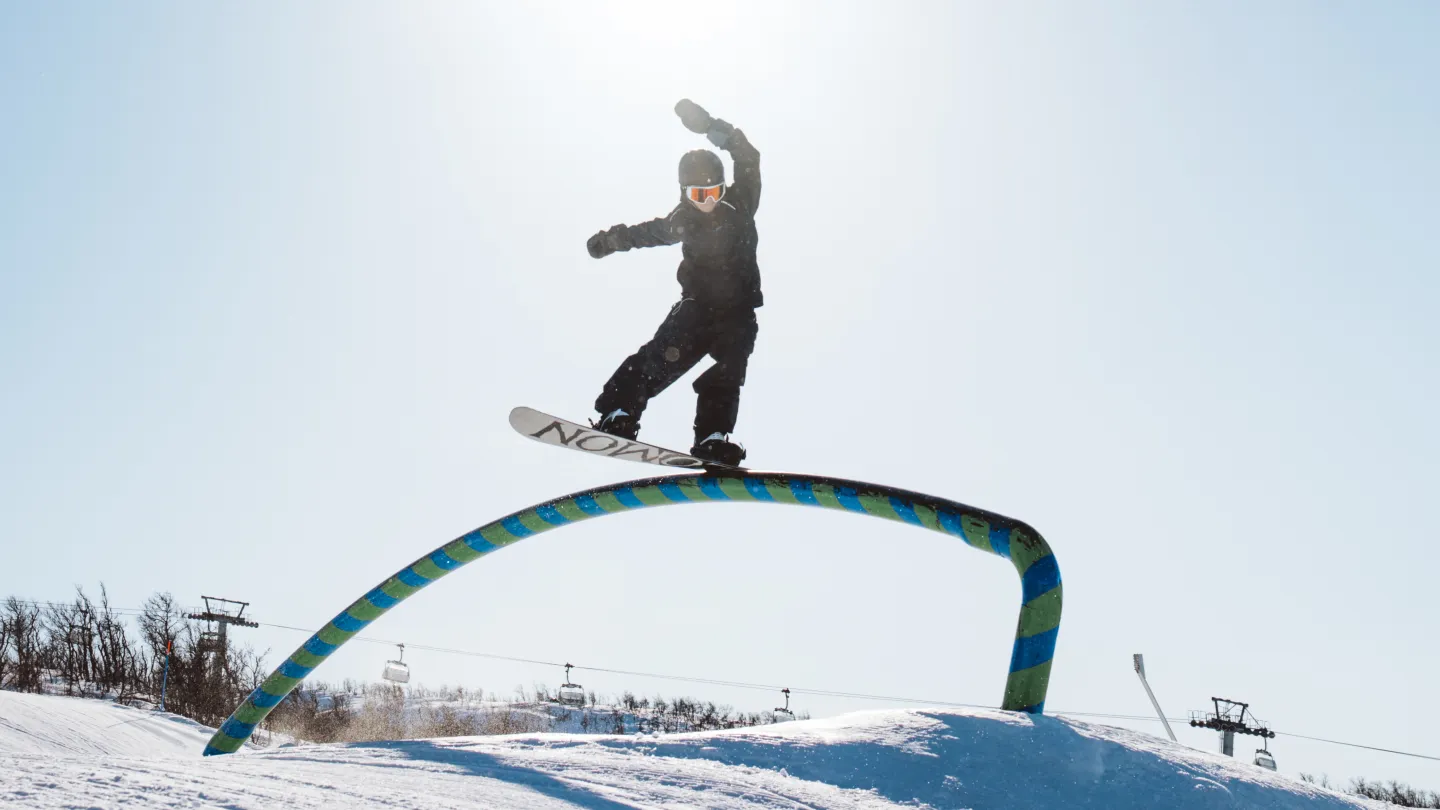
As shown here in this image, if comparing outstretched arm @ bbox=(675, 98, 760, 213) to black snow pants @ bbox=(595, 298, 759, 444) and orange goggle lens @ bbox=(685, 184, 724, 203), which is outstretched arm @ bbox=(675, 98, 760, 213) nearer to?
orange goggle lens @ bbox=(685, 184, 724, 203)

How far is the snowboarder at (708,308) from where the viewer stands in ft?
19.1

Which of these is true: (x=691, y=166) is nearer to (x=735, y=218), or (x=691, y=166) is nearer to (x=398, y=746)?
(x=735, y=218)

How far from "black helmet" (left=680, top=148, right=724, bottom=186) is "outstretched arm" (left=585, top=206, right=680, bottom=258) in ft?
0.93

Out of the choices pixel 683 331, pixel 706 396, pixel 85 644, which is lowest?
pixel 85 644

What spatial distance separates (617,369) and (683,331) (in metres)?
0.51

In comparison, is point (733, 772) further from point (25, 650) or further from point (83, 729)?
point (25, 650)

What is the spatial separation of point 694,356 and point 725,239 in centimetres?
77

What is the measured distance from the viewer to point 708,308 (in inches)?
233

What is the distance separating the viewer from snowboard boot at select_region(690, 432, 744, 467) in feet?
19.4

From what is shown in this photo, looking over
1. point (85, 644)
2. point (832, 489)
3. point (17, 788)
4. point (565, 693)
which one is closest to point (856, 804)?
point (17, 788)

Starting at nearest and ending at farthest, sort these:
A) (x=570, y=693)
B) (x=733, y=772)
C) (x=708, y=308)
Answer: (x=733, y=772) < (x=708, y=308) < (x=570, y=693)

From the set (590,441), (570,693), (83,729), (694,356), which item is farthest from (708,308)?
(570,693)

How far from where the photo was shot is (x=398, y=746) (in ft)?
12.4

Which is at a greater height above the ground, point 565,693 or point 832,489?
point 832,489
